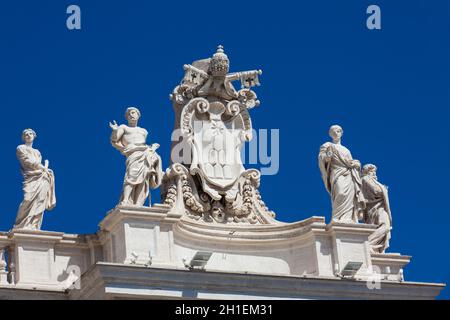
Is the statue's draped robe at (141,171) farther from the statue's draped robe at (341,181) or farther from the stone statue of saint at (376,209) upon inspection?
the stone statue of saint at (376,209)

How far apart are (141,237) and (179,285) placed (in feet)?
6.22

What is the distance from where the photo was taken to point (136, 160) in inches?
2386

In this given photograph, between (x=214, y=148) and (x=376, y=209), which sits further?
(x=376, y=209)

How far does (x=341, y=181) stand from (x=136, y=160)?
515cm

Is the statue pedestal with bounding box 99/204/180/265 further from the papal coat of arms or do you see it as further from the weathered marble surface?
the papal coat of arms

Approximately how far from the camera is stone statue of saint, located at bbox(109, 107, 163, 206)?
198 feet

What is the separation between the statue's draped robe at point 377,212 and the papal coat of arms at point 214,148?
2663 millimetres

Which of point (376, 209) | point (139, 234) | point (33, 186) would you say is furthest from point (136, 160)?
point (376, 209)

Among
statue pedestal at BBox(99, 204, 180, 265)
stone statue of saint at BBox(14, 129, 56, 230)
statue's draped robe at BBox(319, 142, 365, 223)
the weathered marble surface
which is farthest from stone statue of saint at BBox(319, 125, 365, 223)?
stone statue of saint at BBox(14, 129, 56, 230)

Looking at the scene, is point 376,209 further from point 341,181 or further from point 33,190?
point 33,190

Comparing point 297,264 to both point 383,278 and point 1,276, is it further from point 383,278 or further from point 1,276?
point 1,276

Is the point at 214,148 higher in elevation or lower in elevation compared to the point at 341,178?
higher
